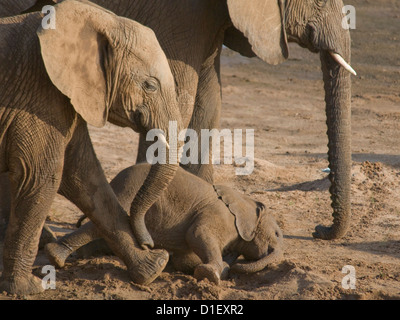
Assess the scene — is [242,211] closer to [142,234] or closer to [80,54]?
[142,234]

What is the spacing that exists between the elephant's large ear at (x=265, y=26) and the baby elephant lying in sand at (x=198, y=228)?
1.10m

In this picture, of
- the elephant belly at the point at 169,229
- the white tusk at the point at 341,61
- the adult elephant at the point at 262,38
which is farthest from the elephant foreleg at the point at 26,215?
the white tusk at the point at 341,61

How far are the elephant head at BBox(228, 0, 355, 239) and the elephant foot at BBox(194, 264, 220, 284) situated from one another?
55.7 inches

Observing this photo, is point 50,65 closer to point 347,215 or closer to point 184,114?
point 184,114

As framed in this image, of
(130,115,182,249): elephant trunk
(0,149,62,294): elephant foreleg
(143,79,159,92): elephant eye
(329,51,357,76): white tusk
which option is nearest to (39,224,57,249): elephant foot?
(0,149,62,294): elephant foreleg

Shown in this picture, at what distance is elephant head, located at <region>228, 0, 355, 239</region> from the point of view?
605cm

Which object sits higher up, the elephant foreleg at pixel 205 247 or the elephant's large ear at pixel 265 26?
the elephant's large ear at pixel 265 26

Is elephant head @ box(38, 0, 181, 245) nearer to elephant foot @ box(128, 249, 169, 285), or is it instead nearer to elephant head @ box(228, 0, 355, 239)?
elephant foot @ box(128, 249, 169, 285)

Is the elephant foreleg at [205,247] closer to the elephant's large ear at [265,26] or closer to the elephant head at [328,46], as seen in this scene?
the elephant head at [328,46]

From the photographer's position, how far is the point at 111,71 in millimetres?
4602

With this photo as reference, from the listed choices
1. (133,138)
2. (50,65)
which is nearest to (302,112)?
(133,138)

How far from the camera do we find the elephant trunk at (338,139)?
6.12 meters

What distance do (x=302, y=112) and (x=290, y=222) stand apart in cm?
455
